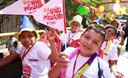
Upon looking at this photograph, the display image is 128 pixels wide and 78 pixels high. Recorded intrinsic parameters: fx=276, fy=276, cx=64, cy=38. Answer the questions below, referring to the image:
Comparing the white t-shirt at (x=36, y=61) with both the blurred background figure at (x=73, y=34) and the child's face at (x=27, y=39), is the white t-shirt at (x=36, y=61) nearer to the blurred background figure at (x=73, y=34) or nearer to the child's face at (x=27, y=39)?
the child's face at (x=27, y=39)

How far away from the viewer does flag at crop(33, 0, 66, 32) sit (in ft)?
9.48

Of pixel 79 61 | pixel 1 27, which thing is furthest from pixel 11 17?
pixel 79 61

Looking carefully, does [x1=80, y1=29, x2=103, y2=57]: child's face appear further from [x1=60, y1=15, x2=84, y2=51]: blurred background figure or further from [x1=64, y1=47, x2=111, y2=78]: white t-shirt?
[x1=60, y1=15, x2=84, y2=51]: blurred background figure

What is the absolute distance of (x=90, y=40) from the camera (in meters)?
2.76

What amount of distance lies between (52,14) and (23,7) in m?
0.33

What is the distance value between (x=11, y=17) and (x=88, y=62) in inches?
502

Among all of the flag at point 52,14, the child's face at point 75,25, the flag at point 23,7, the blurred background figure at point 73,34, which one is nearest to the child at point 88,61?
the flag at point 52,14

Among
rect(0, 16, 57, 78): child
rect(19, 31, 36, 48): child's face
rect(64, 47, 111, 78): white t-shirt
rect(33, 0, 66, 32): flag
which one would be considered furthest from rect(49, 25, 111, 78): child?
rect(19, 31, 36, 48): child's face

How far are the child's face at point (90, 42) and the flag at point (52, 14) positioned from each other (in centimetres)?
29

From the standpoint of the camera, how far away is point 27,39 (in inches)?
136

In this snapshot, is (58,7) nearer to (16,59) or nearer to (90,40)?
(90,40)

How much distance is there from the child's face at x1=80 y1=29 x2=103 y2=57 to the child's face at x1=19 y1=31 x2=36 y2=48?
0.86m

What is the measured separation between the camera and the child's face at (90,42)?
2736 millimetres

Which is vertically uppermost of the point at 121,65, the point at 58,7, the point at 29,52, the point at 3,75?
the point at 58,7
